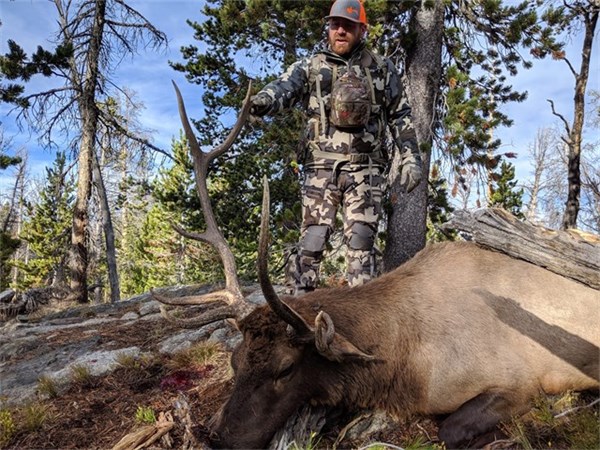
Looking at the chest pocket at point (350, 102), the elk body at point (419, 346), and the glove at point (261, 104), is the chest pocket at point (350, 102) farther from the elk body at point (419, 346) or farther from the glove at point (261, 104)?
the elk body at point (419, 346)

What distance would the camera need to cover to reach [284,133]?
7.36m

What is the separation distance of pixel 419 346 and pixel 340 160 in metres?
1.94

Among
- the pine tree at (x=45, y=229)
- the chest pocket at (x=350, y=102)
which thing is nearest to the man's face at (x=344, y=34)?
the chest pocket at (x=350, y=102)

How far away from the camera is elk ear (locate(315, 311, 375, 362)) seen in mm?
2780

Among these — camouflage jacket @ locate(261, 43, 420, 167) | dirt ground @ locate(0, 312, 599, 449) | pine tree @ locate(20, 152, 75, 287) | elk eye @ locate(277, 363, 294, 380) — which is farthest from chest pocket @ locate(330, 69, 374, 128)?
pine tree @ locate(20, 152, 75, 287)

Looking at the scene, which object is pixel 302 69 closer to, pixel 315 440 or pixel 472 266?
pixel 472 266

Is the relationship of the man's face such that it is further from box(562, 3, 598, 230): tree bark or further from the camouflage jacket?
box(562, 3, 598, 230): tree bark

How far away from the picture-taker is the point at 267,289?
269cm

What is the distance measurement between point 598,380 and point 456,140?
3.21m

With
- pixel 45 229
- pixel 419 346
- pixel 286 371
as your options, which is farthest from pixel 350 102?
pixel 45 229

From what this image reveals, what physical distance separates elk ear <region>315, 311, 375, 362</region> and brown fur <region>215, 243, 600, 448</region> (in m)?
0.11

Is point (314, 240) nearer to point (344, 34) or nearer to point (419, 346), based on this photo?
point (419, 346)

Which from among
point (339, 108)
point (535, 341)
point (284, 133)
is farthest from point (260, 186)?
point (535, 341)

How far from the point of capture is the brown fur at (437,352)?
2.92m
